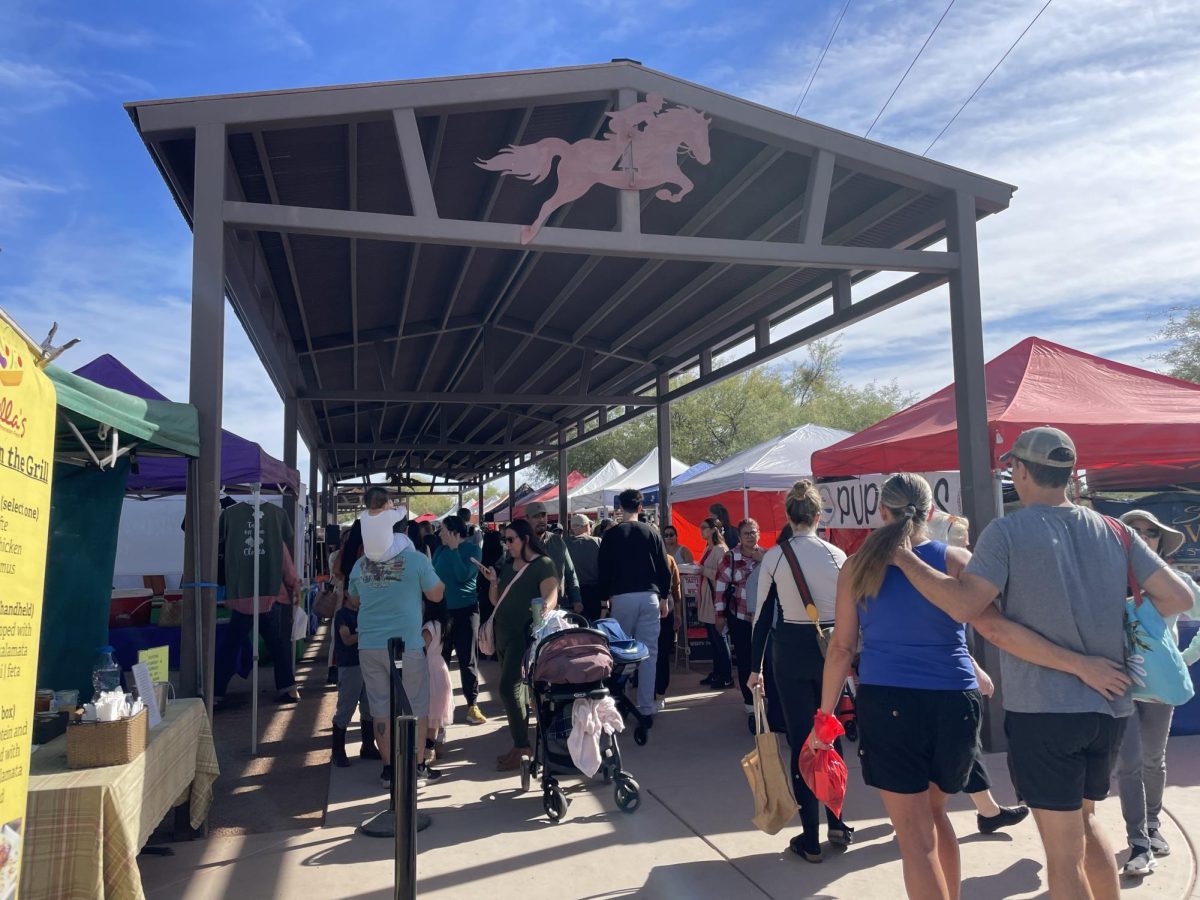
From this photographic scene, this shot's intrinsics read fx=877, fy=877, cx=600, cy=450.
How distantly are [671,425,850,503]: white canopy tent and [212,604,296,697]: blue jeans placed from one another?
5602 millimetres

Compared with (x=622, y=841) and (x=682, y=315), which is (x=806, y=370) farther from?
(x=622, y=841)

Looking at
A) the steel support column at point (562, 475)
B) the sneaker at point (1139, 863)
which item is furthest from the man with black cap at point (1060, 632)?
the steel support column at point (562, 475)

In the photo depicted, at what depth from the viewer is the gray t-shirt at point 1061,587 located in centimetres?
266

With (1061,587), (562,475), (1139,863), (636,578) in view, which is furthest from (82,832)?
(562,475)

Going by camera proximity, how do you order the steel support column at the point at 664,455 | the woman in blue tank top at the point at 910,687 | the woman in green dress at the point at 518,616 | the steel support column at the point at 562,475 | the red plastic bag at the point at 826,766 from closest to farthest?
the woman in blue tank top at the point at 910,687 < the red plastic bag at the point at 826,766 < the woman in green dress at the point at 518,616 < the steel support column at the point at 664,455 < the steel support column at the point at 562,475

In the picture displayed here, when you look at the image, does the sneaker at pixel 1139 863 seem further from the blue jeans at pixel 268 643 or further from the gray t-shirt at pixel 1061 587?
the blue jeans at pixel 268 643

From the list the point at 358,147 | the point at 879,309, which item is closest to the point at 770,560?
the point at 879,309

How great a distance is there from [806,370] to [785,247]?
1594 inches

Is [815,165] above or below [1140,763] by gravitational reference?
above

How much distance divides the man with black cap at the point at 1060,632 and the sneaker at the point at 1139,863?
130 cm

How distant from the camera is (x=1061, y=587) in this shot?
2672mm

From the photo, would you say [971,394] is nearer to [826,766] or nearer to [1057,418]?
[1057,418]

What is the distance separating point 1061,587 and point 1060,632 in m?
0.14

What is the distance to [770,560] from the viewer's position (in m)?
4.31
